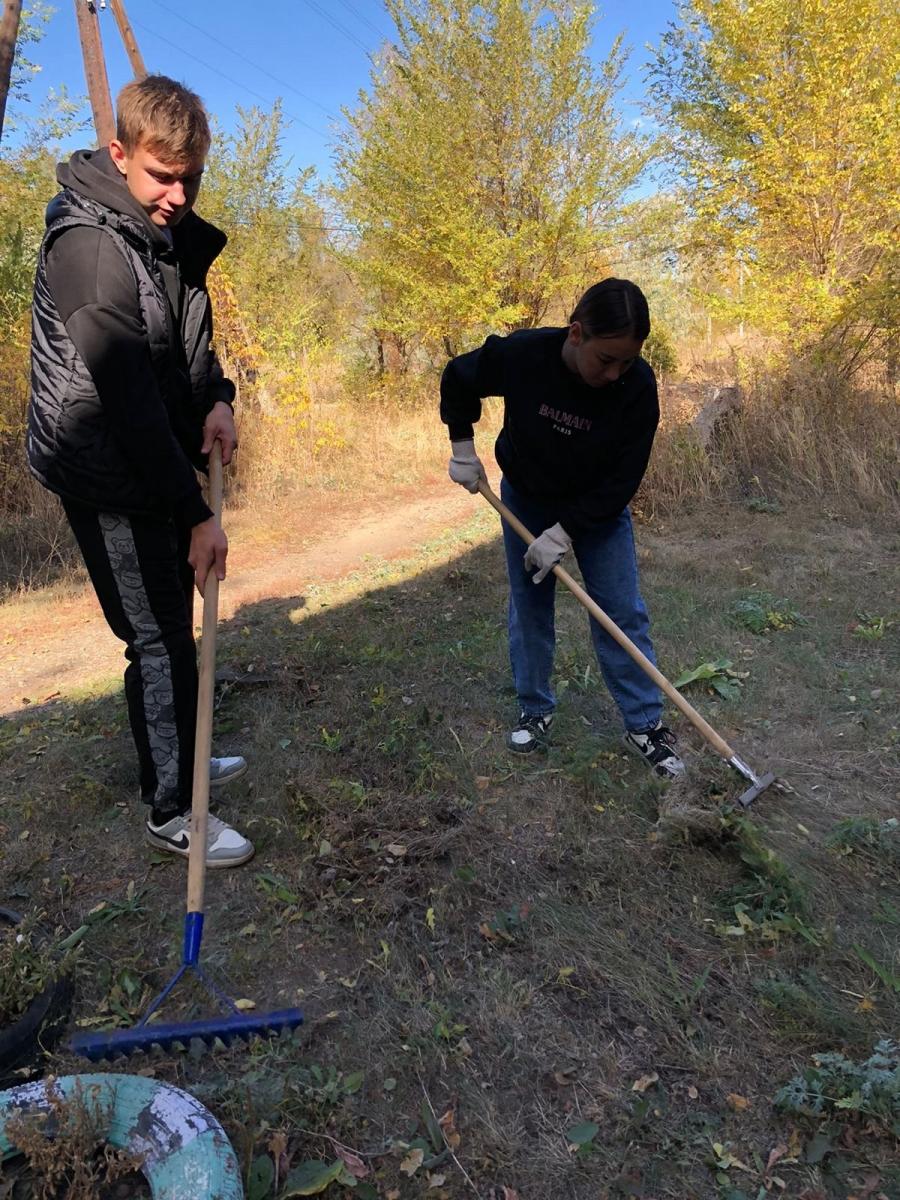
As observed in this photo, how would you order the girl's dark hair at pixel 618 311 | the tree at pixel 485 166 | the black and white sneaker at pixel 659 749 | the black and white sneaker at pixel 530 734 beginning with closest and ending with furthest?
the girl's dark hair at pixel 618 311 → the black and white sneaker at pixel 659 749 → the black and white sneaker at pixel 530 734 → the tree at pixel 485 166

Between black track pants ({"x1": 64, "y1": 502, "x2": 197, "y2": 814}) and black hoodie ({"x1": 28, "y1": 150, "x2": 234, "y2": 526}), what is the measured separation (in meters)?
0.09

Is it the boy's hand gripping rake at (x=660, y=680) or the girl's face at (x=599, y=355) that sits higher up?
the girl's face at (x=599, y=355)

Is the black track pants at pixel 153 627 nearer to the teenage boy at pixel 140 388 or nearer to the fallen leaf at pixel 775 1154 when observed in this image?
the teenage boy at pixel 140 388

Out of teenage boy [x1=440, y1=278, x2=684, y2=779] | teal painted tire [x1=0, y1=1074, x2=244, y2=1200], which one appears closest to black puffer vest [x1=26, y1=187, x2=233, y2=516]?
teenage boy [x1=440, y1=278, x2=684, y2=779]

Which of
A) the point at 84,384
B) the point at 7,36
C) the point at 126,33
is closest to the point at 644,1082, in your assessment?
the point at 84,384

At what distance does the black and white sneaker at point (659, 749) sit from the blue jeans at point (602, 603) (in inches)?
1.5

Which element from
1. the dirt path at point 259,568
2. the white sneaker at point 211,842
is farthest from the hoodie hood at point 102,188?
the dirt path at point 259,568

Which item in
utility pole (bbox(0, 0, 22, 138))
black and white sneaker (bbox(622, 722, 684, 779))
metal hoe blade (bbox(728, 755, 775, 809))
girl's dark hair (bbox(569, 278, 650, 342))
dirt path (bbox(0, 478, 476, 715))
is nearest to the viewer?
girl's dark hair (bbox(569, 278, 650, 342))

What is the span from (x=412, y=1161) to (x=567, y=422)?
2137mm

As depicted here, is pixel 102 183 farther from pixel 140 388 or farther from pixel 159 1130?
pixel 159 1130

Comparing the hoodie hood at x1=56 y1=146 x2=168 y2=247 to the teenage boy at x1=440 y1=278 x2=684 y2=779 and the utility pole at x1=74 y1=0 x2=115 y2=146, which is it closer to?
the teenage boy at x1=440 y1=278 x2=684 y2=779

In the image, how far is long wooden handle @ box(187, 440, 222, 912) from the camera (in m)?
2.03

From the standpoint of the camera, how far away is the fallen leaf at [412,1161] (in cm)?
158

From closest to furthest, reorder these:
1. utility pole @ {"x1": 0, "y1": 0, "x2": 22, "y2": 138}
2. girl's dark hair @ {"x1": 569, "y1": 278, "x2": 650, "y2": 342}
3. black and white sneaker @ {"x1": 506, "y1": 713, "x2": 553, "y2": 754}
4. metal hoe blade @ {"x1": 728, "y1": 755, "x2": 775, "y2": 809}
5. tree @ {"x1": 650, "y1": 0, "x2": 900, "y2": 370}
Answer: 1. girl's dark hair @ {"x1": 569, "y1": 278, "x2": 650, "y2": 342}
2. metal hoe blade @ {"x1": 728, "y1": 755, "x2": 775, "y2": 809}
3. black and white sneaker @ {"x1": 506, "y1": 713, "x2": 553, "y2": 754}
4. utility pole @ {"x1": 0, "y1": 0, "x2": 22, "y2": 138}
5. tree @ {"x1": 650, "y1": 0, "x2": 900, "y2": 370}
